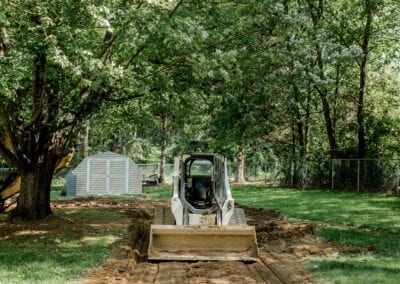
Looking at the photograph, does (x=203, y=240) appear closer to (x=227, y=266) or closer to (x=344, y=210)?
(x=227, y=266)

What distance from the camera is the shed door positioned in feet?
105

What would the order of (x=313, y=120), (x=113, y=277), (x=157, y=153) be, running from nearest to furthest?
(x=113, y=277)
(x=313, y=120)
(x=157, y=153)

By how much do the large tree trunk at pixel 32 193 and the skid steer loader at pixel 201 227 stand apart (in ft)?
13.8

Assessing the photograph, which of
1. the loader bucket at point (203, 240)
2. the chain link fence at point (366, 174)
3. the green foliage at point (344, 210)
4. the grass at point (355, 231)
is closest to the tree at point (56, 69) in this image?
the loader bucket at point (203, 240)

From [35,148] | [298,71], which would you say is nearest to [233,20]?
[298,71]

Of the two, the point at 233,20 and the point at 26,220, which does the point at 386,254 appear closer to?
the point at 233,20

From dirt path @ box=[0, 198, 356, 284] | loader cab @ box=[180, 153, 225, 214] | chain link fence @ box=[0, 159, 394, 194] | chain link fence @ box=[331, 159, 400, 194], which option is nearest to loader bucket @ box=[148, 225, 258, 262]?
dirt path @ box=[0, 198, 356, 284]

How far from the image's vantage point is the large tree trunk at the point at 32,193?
49.3ft

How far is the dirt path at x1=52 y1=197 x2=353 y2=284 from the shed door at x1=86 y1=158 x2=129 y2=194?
17995 millimetres

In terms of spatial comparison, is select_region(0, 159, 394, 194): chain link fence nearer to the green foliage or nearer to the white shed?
the white shed

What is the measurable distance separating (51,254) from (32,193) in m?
4.85

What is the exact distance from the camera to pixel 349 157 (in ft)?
108

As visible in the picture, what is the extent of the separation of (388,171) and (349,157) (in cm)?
452

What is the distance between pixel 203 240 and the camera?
1101 centimetres
